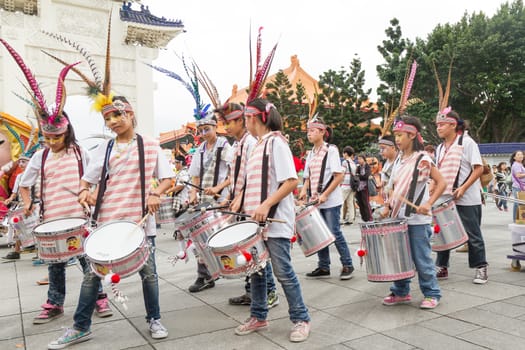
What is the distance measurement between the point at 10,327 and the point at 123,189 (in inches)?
60.6

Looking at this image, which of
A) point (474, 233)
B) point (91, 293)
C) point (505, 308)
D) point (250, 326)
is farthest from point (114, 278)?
point (474, 233)

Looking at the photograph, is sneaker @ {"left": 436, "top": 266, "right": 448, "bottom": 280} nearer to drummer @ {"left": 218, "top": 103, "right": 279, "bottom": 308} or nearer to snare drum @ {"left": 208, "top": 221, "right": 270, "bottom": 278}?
drummer @ {"left": 218, "top": 103, "right": 279, "bottom": 308}

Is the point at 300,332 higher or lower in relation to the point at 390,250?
lower

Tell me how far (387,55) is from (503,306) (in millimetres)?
27956

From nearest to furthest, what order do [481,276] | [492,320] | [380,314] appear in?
[492,320] → [380,314] → [481,276]

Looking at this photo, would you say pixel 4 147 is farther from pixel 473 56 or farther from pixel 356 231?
pixel 473 56

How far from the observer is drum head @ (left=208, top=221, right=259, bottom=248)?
3.20 meters

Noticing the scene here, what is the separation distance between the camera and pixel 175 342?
3451mm

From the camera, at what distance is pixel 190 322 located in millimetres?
3918

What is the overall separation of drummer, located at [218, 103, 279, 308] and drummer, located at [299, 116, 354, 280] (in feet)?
3.99

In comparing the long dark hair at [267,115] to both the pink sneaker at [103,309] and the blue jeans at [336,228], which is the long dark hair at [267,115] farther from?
the pink sneaker at [103,309]

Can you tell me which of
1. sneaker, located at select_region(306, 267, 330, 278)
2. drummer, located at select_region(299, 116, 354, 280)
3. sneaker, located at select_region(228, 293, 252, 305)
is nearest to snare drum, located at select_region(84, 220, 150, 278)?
sneaker, located at select_region(228, 293, 252, 305)

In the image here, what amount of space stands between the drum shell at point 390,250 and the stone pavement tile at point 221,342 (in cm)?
110

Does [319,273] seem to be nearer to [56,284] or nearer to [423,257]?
[423,257]
